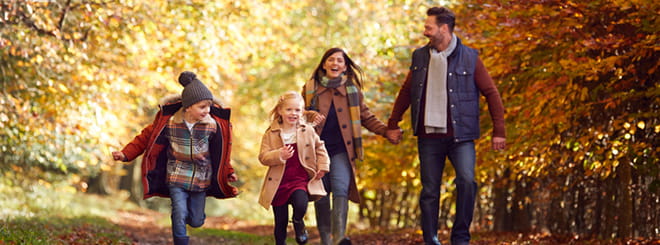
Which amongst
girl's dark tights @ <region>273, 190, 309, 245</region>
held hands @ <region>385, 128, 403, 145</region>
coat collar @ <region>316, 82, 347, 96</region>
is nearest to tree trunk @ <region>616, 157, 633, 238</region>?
held hands @ <region>385, 128, 403, 145</region>

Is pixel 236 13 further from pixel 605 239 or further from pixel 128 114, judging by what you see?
pixel 605 239

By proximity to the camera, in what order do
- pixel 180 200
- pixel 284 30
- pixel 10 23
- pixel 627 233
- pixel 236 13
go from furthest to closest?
pixel 284 30 < pixel 236 13 < pixel 10 23 < pixel 627 233 < pixel 180 200

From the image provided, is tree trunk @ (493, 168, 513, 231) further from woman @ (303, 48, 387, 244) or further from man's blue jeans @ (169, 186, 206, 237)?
man's blue jeans @ (169, 186, 206, 237)

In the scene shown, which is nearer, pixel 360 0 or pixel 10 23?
pixel 10 23

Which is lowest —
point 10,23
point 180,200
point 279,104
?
point 180,200

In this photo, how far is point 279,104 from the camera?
22.4ft

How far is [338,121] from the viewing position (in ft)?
24.1

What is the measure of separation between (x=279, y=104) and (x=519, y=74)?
3.82 m

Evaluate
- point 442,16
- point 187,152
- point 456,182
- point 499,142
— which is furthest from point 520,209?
point 187,152

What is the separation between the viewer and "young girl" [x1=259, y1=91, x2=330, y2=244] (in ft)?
21.8

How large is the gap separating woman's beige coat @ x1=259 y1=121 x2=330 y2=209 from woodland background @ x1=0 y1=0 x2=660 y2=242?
2.52 m

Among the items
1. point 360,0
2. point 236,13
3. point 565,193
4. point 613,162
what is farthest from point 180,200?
point 360,0

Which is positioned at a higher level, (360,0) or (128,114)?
(360,0)

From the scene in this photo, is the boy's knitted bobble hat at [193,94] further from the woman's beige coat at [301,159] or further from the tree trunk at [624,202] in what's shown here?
the tree trunk at [624,202]
